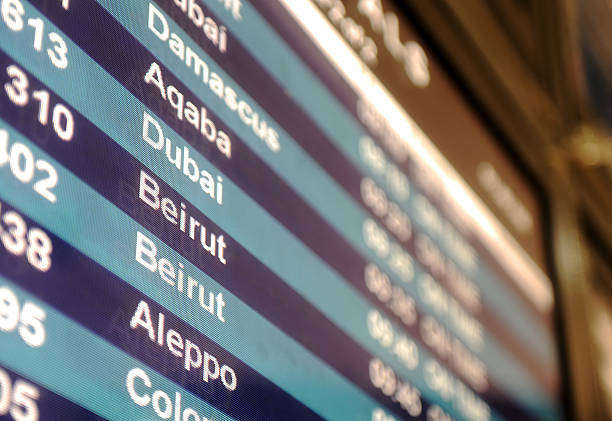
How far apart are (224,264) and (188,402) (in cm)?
14

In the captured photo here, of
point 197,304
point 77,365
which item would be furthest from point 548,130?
point 77,365

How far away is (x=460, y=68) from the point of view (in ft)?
5.30

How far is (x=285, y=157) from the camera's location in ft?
3.47

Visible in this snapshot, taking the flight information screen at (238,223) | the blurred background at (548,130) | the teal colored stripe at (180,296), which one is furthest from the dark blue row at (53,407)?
the blurred background at (548,130)

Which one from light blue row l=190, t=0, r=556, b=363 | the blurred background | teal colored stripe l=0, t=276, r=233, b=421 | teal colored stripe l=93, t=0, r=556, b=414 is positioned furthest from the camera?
the blurred background

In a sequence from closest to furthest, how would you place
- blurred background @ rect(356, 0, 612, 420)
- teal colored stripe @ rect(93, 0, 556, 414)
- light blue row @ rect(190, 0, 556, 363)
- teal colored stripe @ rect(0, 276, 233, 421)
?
teal colored stripe @ rect(0, 276, 233, 421)
teal colored stripe @ rect(93, 0, 556, 414)
light blue row @ rect(190, 0, 556, 363)
blurred background @ rect(356, 0, 612, 420)

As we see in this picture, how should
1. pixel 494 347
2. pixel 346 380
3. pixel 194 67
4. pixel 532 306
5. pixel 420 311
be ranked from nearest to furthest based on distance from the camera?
pixel 194 67 → pixel 346 380 → pixel 420 311 → pixel 494 347 → pixel 532 306

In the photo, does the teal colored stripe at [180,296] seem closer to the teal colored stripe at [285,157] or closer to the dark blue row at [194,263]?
the dark blue row at [194,263]

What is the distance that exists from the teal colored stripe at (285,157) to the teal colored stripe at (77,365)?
279 millimetres

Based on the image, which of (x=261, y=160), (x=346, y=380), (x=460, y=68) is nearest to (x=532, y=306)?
(x=460, y=68)

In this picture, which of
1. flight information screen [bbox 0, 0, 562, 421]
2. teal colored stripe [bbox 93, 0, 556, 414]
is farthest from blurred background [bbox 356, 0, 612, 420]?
teal colored stripe [bbox 93, 0, 556, 414]

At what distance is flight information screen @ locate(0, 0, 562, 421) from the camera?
0.70 meters

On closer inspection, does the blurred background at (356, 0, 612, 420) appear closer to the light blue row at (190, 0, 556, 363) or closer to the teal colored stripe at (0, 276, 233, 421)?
the light blue row at (190, 0, 556, 363)

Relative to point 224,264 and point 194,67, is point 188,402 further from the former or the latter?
point 194,67
